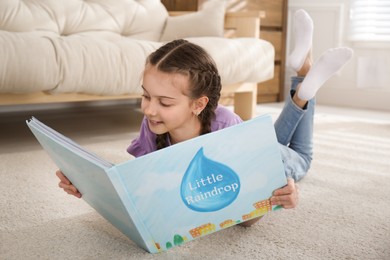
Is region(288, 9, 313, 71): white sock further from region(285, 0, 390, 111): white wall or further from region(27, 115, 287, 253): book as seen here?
region(285, 0, 390, 111): white wall

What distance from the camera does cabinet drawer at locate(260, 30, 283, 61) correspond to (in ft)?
10.2

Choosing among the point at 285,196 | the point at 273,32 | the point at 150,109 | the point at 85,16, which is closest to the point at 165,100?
the point at 150,109

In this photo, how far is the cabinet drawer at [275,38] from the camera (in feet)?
10.2

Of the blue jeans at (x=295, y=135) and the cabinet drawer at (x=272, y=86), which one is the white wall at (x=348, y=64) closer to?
the cabinet drawer at (x=272, y=86)

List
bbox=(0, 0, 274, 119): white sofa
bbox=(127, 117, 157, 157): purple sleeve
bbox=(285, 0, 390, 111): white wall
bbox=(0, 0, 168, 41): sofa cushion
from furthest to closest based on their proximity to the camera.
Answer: bbox=(285, 0, 390, 111): white wall, bbox=(0, 0, 168, 41): sofa cushion, bbox=(0, 0, 274, 119): white sofa, bbox=(127, 117, 157, 157): purple sleeve

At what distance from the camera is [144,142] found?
1.05m

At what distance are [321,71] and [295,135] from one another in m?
0.18

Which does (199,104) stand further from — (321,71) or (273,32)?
(273,32)

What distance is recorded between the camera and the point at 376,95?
9.96 ft

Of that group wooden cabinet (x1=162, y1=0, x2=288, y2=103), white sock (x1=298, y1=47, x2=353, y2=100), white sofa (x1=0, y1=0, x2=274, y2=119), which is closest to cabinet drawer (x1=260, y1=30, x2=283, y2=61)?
wooden cabinet (x1=162, y1=0, x2=288, y2=103)

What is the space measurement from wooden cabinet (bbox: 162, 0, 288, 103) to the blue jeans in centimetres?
181

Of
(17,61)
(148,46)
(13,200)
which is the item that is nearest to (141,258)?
(13,200)

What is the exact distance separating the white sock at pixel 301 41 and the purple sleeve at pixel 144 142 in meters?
0.55

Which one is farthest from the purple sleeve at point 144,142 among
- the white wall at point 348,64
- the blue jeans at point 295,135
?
the white wall at point 348,64
